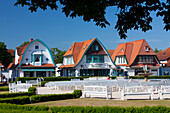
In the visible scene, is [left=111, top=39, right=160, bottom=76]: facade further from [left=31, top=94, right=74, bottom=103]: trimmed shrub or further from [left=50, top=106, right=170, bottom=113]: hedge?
[left=50, top=106, right=170, bottom=113]: hedge

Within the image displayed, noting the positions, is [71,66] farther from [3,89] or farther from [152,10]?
[152,10]

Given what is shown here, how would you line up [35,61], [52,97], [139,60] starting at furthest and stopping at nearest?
[139,60]
[35,61]
[52,97]

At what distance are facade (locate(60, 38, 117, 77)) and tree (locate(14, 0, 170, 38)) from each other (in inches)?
1696

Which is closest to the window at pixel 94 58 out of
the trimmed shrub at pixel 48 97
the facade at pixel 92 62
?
the facade at pixel 92 62

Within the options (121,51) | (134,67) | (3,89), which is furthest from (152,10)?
(121,51)

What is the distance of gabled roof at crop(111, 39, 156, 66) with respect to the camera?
56441 millimetres

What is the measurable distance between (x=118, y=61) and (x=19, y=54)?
23.0m

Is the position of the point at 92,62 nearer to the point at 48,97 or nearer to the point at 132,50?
the point at 132,50

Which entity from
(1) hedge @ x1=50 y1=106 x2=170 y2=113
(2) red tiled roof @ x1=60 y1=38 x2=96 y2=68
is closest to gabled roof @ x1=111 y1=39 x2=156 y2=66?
(2) red tiled roof @ x1=60 y1=38 x2=96 y2=68

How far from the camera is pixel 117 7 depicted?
8242 millimetres

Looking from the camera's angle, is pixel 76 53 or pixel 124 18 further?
pixel 76 53

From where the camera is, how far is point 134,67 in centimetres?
5466

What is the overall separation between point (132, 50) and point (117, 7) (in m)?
52.7

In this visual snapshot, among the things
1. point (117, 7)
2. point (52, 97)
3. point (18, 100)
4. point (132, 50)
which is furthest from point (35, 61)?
point (117, 7)
